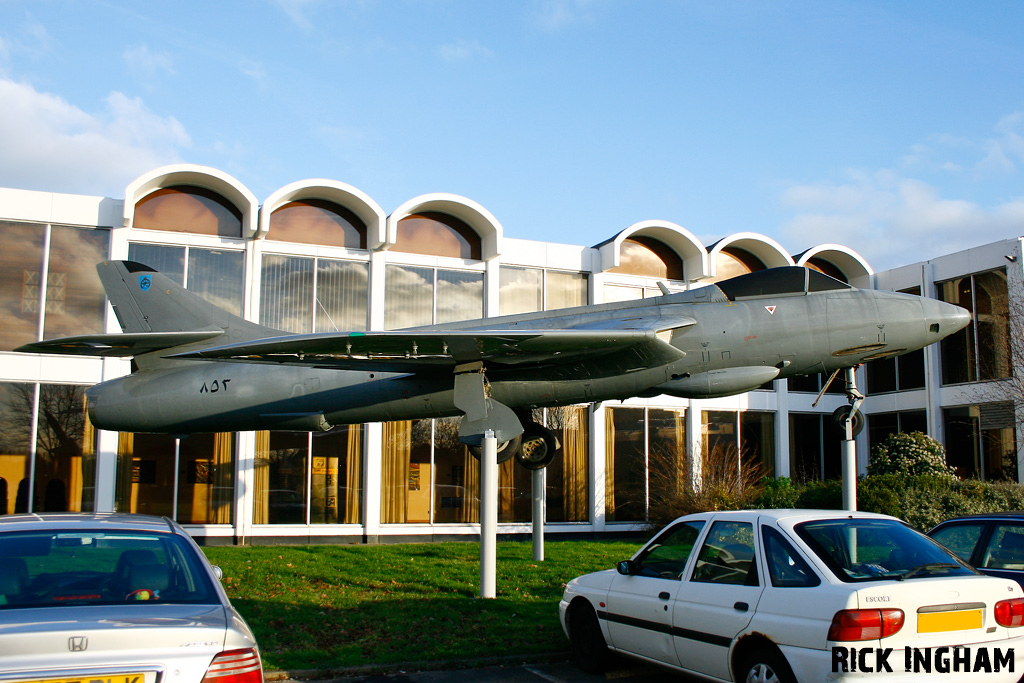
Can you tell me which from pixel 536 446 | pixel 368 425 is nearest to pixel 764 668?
pixel 536 446

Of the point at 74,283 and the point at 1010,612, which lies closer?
the point at 1010,612

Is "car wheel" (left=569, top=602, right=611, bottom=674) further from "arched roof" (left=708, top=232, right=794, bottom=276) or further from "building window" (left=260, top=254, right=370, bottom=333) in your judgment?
"arched roof" (left=708, top=232, right=794, bottom=276)

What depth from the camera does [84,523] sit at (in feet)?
15.7

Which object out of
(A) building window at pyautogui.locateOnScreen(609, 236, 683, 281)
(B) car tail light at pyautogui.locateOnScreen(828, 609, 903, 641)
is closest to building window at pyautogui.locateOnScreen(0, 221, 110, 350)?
(A) building window at pyautogui.locateOnScreen(609, 236, 683, 281)

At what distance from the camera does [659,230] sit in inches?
958

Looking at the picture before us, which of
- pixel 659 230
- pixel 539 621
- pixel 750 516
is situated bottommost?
pixel 539 621

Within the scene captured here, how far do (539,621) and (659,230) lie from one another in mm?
16702

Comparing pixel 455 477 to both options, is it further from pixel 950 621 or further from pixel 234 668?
pixel 234 668

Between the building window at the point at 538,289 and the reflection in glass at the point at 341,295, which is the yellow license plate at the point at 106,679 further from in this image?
the building window at the point at 538,289

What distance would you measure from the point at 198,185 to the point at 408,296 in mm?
6185

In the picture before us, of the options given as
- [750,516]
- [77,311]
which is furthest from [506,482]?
[750,516]

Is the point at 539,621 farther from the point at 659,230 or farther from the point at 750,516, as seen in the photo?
the point at 659,230

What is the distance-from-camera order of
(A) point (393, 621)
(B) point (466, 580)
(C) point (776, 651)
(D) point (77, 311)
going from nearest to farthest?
(C) point (776, 651)
(A) point (393, 621)
(B) point (466, 580)
(D) point (77, 311)

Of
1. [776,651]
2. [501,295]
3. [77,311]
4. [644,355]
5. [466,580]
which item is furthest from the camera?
[501,295]
